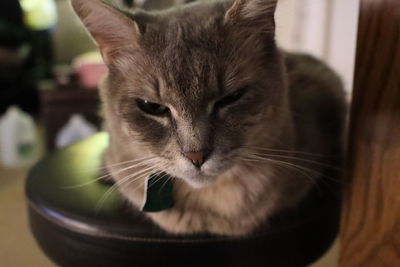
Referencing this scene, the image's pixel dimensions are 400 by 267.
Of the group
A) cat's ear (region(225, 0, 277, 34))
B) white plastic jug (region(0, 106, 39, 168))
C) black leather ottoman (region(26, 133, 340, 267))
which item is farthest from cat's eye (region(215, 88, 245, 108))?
white plastic jug (region(0, 106, 39, 168))

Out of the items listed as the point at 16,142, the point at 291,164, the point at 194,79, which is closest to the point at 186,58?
the point at 194,79

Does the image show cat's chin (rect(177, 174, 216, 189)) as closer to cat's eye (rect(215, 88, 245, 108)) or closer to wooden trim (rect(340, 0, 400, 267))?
cat's eye (rect(215, 88, 245, 108))

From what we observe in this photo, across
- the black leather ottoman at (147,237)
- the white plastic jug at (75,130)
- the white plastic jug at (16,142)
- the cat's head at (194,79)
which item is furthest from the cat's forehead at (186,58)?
the white plastic jug at (16,142)

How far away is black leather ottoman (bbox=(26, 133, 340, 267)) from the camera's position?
0.65 metres

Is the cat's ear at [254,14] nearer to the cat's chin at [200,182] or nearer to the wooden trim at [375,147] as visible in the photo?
the wooden trim at [375,147]

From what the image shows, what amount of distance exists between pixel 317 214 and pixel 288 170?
9 centimetres

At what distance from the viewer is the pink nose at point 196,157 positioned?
0.58 metres

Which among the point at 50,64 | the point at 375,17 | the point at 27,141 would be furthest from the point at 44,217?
the point at 50,64

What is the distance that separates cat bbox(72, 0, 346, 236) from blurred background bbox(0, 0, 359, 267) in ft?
0.46

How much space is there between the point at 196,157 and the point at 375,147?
257 mm

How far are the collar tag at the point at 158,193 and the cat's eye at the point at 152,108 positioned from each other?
0.10 metres

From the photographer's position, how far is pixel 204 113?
0.60 m

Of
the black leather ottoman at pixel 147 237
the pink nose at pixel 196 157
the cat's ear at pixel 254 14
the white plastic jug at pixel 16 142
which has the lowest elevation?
the white plastic jug at pixel 16 142

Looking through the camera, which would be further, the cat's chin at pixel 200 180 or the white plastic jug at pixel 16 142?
the white plastic jug at pixel 16 142
